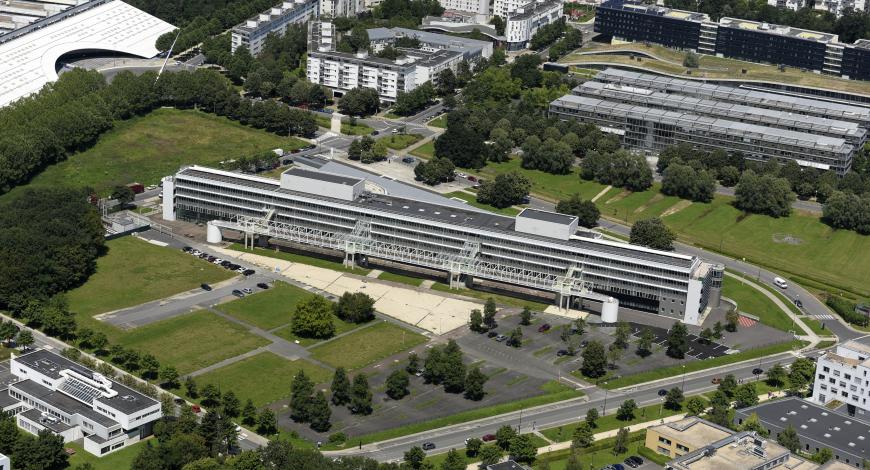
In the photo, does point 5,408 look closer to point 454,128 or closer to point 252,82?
point 454,128

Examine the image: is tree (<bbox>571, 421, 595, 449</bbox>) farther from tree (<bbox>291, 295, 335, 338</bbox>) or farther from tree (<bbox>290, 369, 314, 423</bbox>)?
tree (<bbox>291, 295, 335, 338</bbox>)

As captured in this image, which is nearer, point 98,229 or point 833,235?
point 98,229

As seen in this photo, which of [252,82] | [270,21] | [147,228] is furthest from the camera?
[270,21]

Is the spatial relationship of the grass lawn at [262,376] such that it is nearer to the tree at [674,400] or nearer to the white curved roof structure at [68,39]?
the tree at [674,400]

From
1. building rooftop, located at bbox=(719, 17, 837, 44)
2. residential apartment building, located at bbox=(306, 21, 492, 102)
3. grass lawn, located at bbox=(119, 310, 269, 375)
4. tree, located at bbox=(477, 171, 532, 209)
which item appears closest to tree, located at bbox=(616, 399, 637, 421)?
grass lawn, located at bbox=(119, 310, 269, 375)

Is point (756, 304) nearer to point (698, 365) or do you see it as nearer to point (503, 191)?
point (698, 365)

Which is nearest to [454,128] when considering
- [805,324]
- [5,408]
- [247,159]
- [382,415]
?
[247,159]
